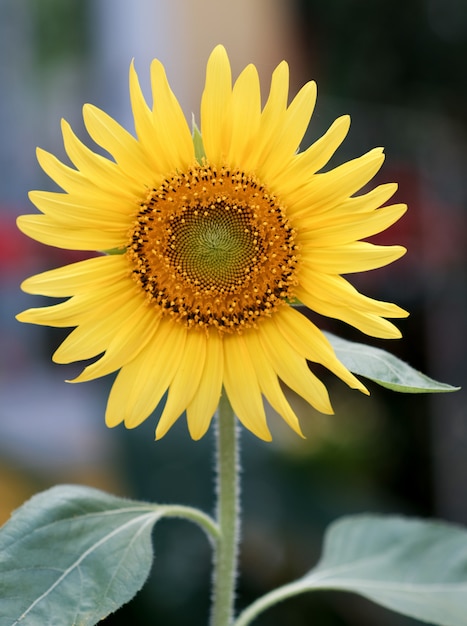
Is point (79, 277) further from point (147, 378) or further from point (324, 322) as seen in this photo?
point (324, 322)

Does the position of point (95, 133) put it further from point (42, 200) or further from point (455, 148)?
point (455, 148)

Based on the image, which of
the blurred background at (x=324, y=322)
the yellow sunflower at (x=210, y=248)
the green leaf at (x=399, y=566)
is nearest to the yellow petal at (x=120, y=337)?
the yellow sunflower at (x=210, y=248)

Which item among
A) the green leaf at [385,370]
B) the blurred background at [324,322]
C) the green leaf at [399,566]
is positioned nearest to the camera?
the green leaf at [385,370]

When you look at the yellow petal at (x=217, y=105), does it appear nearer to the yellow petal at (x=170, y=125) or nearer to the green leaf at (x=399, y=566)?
the yellow petal at (x=170, y=125)

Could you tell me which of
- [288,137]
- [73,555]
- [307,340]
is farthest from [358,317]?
[73,555]

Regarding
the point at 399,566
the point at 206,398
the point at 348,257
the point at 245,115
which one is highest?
the point at 245,115
